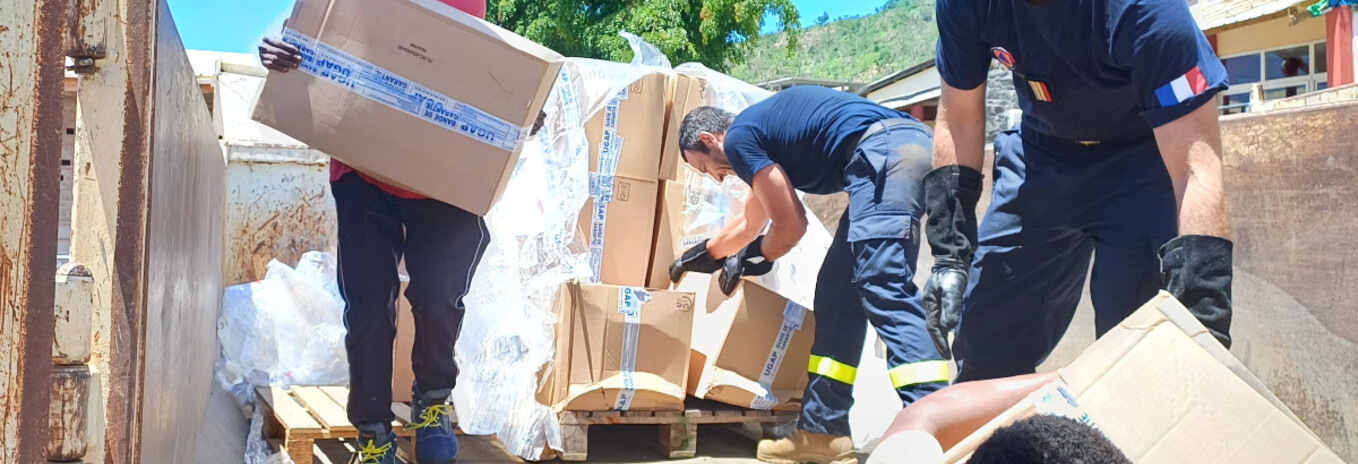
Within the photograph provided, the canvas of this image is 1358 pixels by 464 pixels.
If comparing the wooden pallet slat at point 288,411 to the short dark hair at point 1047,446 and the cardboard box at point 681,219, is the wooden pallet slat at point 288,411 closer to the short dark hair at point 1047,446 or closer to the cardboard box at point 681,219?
the cardboard box at point 681,219

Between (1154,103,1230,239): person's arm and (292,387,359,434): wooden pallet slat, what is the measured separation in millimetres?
2268

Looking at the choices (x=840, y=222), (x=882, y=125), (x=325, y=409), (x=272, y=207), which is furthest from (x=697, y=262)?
(x=272, y=207)

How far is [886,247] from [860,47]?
10630 centimetres

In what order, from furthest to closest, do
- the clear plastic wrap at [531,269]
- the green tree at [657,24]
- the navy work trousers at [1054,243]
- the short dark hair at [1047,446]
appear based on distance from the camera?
the green tree at [657,24] → the clear plastic wrap at [531,269] → the navy work trousers at [1054,243] → the short dark hair at [1047,446]

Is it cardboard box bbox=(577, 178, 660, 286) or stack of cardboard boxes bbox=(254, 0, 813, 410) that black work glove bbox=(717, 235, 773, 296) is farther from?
cardboard box bbox=(577, 178, 660, 286)

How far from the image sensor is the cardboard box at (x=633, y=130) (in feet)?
13.5

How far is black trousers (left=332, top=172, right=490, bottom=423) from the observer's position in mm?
2961

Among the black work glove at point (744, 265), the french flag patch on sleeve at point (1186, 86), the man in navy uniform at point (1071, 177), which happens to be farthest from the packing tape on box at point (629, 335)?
the french flag patch on sleeve at point (1186, 86)

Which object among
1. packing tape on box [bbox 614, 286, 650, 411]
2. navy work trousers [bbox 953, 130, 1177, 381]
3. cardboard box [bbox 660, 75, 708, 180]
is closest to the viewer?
navy work trousers [bbox 953, 130, 1177, 381]

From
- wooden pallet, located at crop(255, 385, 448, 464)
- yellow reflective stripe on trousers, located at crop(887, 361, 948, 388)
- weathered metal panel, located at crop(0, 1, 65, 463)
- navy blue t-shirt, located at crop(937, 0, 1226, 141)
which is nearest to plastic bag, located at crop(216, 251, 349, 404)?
wooden pallet, located at crop(255, 385, 448, 464)

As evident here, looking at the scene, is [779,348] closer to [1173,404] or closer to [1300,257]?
[1300,257]

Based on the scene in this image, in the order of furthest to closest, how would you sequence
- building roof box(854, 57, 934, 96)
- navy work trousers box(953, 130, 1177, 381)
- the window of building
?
building roof box(854, 57, 934, 96) → the window of building → navy work trousers box(953, 130, 1177, 381)

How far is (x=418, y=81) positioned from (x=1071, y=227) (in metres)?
1.70

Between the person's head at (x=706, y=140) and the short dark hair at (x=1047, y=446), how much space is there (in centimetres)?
256
